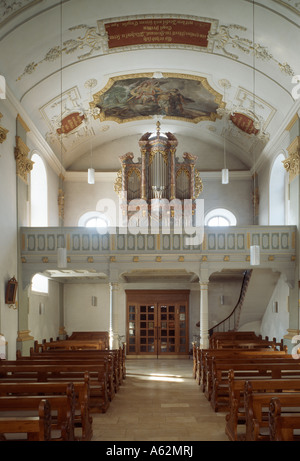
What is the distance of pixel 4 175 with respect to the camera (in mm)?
14570

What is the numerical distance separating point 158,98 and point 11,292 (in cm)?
979

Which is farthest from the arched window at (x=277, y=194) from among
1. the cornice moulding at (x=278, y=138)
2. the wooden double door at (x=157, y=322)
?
the wooden double door at (x=157, y=322)

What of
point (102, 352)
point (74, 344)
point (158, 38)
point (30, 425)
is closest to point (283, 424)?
point (30, 425)

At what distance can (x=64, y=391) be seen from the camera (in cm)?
739

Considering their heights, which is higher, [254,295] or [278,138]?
[278,138]

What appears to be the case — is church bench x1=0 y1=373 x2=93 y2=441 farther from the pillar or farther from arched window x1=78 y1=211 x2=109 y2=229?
arched window x1=78 y1=211 x2=109 y2=229

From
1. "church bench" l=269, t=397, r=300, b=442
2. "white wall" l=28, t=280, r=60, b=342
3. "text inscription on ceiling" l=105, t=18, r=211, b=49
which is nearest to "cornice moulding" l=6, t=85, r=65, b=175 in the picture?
"text inscription on ceiling" l=105, t=18, r=211, b=49

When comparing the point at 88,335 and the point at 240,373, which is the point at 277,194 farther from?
the point at 240,373

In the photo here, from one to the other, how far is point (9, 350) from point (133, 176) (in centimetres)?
905

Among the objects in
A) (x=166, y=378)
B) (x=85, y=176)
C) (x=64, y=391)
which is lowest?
(x=166, y=378)

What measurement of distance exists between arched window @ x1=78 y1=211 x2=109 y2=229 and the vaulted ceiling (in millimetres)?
2834

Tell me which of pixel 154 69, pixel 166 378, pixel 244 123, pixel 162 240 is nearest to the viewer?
pixel 166 378

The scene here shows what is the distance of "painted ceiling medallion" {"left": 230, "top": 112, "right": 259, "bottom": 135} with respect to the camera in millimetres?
18734

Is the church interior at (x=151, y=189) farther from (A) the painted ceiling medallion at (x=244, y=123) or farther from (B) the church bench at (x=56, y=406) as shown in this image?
(B) the church bench at (x=56, y=406)
